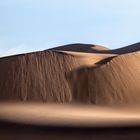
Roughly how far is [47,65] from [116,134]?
11.8 m

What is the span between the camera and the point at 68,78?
25906mm

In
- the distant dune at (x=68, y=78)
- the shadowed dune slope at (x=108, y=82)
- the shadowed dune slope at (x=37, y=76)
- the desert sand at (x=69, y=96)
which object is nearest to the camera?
the desert sand at (x=69, y=96)

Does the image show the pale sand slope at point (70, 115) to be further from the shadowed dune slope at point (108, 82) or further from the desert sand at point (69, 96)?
the shadowed dune slope at point (108, 82)

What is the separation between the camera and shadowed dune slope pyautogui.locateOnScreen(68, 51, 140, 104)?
2433cm

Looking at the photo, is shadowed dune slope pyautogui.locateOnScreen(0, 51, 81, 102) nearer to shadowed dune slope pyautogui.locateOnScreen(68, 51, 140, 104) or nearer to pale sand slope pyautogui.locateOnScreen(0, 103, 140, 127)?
shadowed dune slope pyautogui.locateOnScreen(68, 51, 140, 104)

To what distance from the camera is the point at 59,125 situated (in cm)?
1744

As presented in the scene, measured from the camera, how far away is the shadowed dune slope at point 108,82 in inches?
958

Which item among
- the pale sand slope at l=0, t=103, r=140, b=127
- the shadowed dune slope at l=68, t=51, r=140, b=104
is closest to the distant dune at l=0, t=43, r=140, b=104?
the shadowed dune slope at l=68, t=51, r=140, b=104

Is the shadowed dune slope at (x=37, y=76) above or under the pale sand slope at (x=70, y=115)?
above

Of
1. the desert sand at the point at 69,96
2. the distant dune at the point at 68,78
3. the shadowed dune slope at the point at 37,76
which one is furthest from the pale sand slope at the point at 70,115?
the shadowed dune slope at the point at 37,76

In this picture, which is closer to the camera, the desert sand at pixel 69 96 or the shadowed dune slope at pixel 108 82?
the desert sand at pixel 69 96

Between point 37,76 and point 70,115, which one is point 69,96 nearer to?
point 37,76

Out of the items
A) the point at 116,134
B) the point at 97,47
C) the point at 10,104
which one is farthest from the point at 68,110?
the point at 97,47

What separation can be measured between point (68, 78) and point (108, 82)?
2557 millimetres
